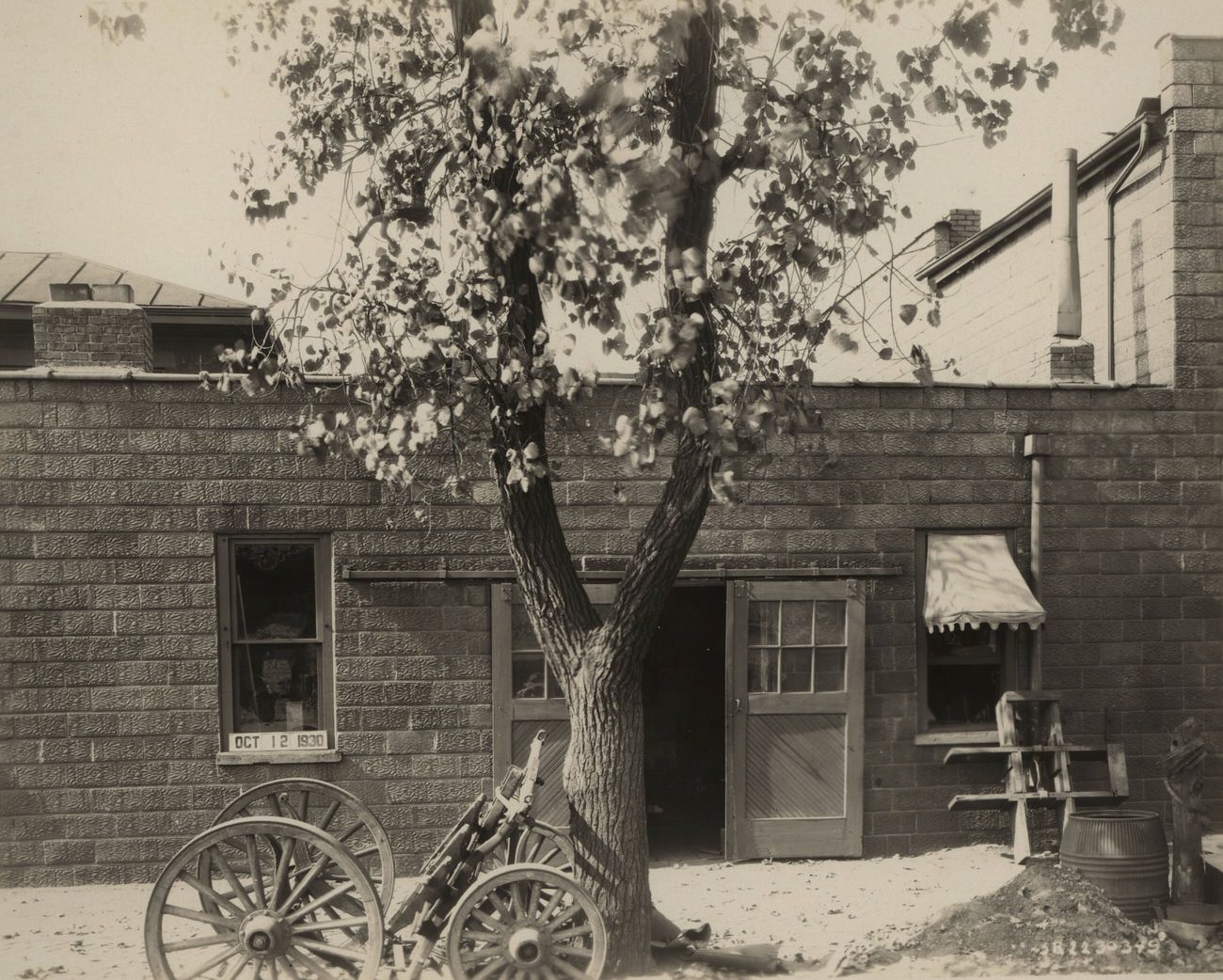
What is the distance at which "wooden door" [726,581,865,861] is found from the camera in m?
8.06

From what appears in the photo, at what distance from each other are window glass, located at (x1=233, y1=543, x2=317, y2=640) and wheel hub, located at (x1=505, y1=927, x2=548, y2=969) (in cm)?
366

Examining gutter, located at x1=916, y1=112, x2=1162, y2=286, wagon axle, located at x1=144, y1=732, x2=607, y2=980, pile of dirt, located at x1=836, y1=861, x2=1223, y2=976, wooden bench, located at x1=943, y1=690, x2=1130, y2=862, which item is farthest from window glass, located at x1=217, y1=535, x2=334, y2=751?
gutter, located at x1=916, y1=112, x2=1162, y2=286

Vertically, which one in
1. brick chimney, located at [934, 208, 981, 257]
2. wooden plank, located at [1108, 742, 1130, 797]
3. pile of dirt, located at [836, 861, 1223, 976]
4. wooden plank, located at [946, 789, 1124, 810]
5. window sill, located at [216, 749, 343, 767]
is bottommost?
pile of dirt, located at [836, 861, 1223, 976]

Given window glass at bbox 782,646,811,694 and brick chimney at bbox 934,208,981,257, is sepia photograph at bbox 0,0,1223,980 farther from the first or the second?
brick chimney at bbox 934,208,981,257

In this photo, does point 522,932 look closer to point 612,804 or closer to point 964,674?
point 612,804

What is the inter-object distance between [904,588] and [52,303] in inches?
264

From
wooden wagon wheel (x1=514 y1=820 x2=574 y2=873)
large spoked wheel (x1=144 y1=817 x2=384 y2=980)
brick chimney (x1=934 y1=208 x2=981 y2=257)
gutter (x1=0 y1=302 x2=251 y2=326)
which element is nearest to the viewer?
large spoked wheel (x1=144 y1=817 x2=384 y2=980)

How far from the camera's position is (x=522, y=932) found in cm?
478

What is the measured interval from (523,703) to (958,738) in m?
3.28

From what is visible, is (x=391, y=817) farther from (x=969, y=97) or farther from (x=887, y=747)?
(x=969, y=97)

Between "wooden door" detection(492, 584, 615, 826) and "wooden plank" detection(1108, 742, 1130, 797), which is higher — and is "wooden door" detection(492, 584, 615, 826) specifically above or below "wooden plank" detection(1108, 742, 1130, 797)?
above

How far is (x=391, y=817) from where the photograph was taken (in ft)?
25.5

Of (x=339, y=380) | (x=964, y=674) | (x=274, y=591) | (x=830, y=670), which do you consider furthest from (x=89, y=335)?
(x=964, y=674)

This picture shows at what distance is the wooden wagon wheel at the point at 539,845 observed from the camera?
17.3 ft
